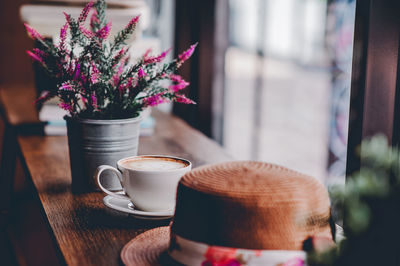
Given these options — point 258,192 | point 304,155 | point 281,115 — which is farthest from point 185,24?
point 281,115

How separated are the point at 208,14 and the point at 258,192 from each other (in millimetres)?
1564

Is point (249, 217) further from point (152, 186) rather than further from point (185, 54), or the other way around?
point (185, 54)

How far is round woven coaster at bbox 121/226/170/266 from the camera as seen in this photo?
70 cm

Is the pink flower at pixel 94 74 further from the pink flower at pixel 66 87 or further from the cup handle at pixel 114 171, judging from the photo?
the cup handle at pixel 114 171

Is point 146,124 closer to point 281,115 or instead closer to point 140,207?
point 140,207

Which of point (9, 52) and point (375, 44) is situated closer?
point (375, 44)

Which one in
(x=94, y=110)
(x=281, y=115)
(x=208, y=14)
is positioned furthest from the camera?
(x=281, y=115)

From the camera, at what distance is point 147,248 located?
743mm

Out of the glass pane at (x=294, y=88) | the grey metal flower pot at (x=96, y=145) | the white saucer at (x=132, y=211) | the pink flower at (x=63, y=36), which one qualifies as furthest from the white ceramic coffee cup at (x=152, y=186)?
the glass pane at (x=294, y=88)

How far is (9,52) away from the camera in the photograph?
9.75 ft

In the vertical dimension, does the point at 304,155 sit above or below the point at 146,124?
below

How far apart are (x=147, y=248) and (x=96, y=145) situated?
35cm

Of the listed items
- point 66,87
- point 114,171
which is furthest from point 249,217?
point 66,87

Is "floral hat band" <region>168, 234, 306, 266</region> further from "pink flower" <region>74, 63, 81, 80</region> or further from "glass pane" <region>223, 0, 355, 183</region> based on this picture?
"glass pane" <region>223, 0, 355, 183</region>
